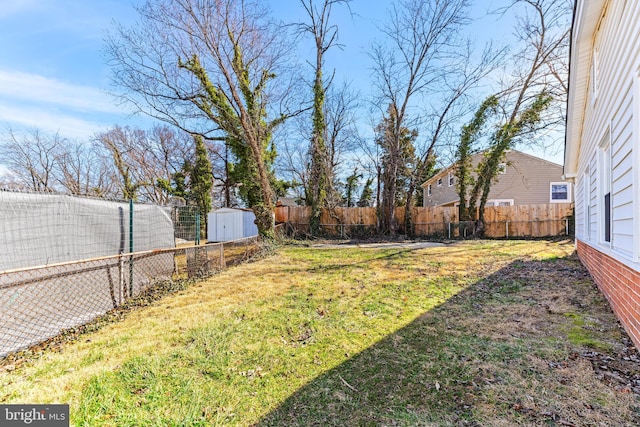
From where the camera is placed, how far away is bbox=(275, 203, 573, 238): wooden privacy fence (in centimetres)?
1450

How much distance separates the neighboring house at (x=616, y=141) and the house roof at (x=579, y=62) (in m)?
0.01

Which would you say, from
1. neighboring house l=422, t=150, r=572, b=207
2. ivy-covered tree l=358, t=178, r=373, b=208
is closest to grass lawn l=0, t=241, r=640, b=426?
neighboring house l=422, t=150, r=572, b=207

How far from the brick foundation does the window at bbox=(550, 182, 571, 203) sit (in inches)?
660

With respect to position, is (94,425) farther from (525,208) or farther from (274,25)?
(525,208)

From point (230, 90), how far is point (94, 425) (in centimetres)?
1076

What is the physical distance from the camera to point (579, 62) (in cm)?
543

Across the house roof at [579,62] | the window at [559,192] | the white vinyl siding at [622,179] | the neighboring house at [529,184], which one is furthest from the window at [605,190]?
the window at [559,192]

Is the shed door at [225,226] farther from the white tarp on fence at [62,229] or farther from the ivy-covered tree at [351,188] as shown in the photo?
the white tarp on fence at [62,229]

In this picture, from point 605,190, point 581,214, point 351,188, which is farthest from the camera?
point 351,188

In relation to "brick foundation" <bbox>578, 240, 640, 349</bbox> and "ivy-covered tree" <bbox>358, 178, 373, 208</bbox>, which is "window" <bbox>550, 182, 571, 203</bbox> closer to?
"ivy-covered tree" <bbox>358, 178, 373, 208</bbox>

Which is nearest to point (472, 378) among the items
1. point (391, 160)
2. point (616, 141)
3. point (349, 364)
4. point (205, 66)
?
point (349, 364)

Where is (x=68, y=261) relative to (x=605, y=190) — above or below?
below

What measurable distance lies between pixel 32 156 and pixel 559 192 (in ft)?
119

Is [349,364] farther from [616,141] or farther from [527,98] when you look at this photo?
[527,98]
